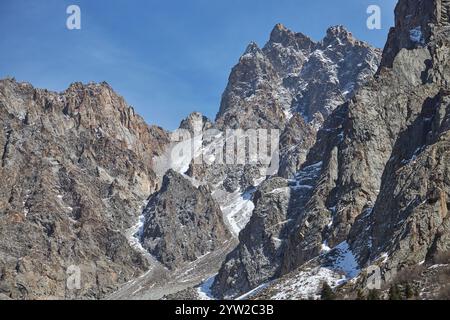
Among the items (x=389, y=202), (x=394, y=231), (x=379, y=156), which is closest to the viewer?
(x=394, y=231)

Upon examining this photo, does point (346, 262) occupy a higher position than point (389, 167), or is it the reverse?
point (389, 167)

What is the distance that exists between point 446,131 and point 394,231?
974 inches

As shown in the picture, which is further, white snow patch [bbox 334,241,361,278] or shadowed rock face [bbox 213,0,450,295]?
white snow patch [bbox 334,241,361,278]

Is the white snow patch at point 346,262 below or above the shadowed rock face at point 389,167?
below

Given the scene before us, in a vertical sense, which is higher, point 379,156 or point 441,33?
point 441,33

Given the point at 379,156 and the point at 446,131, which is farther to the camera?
the point at 379,156

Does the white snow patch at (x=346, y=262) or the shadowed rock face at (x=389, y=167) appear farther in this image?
the white snow patch at (x=346, y=262)

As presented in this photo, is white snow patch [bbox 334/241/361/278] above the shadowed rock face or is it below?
below

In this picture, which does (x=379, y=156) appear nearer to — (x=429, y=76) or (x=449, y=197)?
(x=429, y=76)

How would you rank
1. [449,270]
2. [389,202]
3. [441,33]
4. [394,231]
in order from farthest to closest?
[441,33] < [389,202] < [394,231] < [449,270]

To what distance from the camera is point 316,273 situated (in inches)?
5413

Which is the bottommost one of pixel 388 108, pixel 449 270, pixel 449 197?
pixel 449 270

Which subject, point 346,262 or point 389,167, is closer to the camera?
point 346,262
